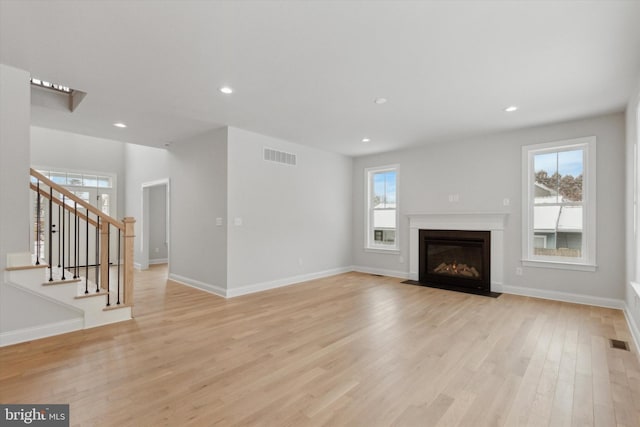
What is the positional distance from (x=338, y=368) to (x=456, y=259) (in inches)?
158

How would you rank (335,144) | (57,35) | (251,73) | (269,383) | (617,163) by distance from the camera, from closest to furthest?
(269,383) → (57,35) → (251,73) → (617,163) → (335,144)

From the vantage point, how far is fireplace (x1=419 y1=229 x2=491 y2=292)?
5.27 metres

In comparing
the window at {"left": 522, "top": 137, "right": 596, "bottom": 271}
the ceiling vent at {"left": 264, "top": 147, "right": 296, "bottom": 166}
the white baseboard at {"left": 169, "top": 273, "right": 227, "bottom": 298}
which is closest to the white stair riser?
the white baseboard at {"left": 169, "top": 273, "right": 227, "bottom": 298}

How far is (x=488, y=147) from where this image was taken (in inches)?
207

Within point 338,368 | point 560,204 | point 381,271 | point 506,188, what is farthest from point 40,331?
point 560,204

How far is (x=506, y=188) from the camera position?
5090 mm

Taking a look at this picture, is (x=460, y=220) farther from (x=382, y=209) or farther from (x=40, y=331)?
(x=40, y=331)

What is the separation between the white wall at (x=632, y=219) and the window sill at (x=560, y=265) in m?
0.46

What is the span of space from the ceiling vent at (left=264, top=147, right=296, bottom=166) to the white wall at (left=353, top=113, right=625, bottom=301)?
6.45 feet

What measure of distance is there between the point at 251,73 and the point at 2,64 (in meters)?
2.36

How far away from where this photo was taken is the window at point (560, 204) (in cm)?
438

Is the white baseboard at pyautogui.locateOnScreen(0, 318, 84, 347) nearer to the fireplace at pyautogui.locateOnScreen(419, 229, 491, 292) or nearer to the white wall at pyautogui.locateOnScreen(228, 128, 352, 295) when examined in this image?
the white wall at pyautogui.locateOnScreen(228, 128, 352, 295)

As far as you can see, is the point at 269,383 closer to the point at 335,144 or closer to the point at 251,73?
the point at 251,73

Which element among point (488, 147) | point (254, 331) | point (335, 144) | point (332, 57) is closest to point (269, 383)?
point (254, 331)
